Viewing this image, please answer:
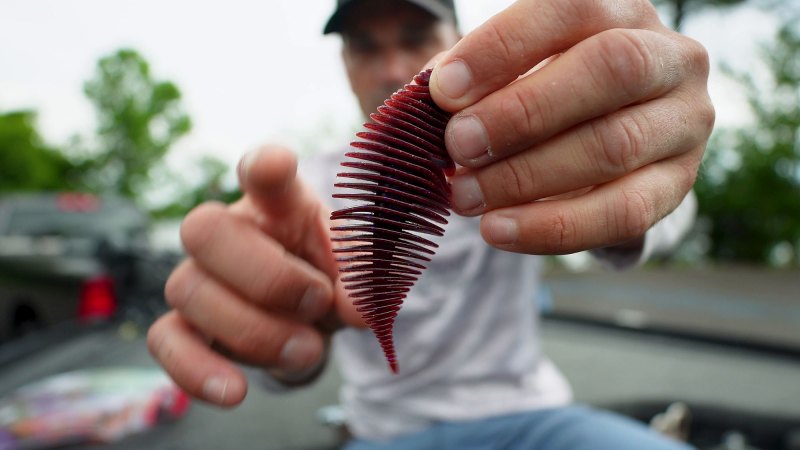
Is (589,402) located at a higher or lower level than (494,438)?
lower

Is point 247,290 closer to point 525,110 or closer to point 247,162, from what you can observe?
point 247,162

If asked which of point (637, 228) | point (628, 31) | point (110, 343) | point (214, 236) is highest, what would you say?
point (628, 31)

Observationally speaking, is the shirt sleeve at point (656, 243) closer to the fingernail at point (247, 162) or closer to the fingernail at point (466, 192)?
the fingernail at point (466, 192)

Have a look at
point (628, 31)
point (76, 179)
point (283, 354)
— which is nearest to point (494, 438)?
point (283, 354)

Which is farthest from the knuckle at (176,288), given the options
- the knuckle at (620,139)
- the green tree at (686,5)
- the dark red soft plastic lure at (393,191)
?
the green tree at (686,5)

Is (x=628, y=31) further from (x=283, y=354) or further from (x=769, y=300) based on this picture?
(x=769, y=300)

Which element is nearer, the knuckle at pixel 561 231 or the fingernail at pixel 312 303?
the knuckle at pixel 561 231
